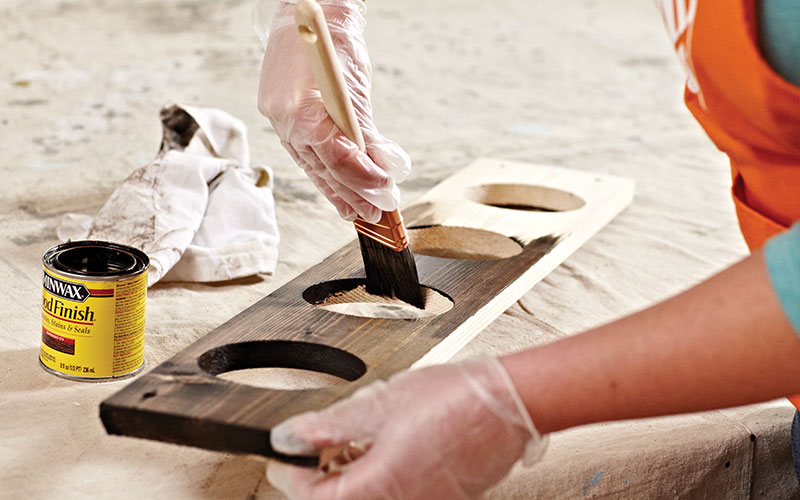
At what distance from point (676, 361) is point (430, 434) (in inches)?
9.8

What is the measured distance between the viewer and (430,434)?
90 cm

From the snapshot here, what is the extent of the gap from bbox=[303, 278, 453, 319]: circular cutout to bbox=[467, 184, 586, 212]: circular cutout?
66 cm

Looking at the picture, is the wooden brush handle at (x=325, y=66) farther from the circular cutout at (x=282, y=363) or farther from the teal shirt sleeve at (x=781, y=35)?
the teal shirt sleeve at (x=781, y=35)

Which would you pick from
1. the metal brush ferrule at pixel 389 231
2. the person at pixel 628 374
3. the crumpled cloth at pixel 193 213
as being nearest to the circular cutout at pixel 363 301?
the metal brush ferrule at pixel 389 231

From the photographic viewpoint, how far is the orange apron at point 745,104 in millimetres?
995

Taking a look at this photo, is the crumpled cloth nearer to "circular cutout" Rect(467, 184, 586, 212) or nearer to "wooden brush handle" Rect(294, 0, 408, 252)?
"wooden brush handle" Rect(294, 0, 408, 252)

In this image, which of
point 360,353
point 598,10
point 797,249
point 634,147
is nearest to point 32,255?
point 360,353

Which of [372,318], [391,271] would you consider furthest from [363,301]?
[372,318]

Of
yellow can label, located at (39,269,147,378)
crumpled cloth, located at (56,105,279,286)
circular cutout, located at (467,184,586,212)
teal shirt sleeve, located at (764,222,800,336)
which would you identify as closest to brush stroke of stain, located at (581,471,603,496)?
teal shirt sleeve, located at (764,222,800,336)

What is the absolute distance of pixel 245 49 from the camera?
3.41 meters

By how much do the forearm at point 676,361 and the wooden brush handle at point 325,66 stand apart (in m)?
0.51

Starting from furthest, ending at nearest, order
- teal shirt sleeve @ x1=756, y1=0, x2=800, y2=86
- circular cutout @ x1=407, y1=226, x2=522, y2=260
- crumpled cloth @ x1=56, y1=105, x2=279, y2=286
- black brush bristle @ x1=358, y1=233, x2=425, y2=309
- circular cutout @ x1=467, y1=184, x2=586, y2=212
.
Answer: circular cutout @ x1=467, y1=184, x2=586, y2=212 < circular cutout @ x1=407, y1=226, x2=522, y2=260 < crumpled cloth @ x1=56, y1=105, x2=279, y2=286 < black brush bristle @ x1=358, y1=233, x2=425, y2=309 < teal shirt sleeve @ x1=756, y1=0, x2=800, y2=86

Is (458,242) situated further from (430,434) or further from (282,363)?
(430,434)

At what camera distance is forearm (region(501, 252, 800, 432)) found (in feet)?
2.80
